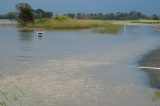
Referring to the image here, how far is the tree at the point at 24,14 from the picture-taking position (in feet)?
309

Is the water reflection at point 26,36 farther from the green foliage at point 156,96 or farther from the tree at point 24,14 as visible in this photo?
the tree at point 24,14

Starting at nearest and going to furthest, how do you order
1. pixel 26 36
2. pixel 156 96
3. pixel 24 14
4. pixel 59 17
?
pixel 156 96, pixel 26 36, pixel 24 14, pixel 59 17

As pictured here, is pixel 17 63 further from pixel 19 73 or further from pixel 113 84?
pixel 113 84

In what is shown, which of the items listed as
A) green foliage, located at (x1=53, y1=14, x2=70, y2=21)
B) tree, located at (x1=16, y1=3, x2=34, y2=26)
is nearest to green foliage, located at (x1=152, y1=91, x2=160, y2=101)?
tree, located at (x1=16, y1=3, x2=34, y2=26)

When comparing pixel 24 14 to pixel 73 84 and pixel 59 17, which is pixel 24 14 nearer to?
pixel 59 17

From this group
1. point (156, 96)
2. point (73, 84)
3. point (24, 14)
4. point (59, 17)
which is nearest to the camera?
point (156, 96)

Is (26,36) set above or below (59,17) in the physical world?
above

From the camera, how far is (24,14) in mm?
94938

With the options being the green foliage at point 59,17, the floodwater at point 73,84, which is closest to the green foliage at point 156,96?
the floodwater at point 73,84

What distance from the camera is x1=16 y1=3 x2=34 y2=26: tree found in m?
94.2

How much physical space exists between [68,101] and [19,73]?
5692mm

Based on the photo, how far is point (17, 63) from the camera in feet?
71.1

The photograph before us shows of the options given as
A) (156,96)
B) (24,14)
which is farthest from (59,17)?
(156,96)

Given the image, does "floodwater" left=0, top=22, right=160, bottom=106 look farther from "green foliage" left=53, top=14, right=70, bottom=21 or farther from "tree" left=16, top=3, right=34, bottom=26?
"green foliage" left=53, top=14, right=70, bottom=21
